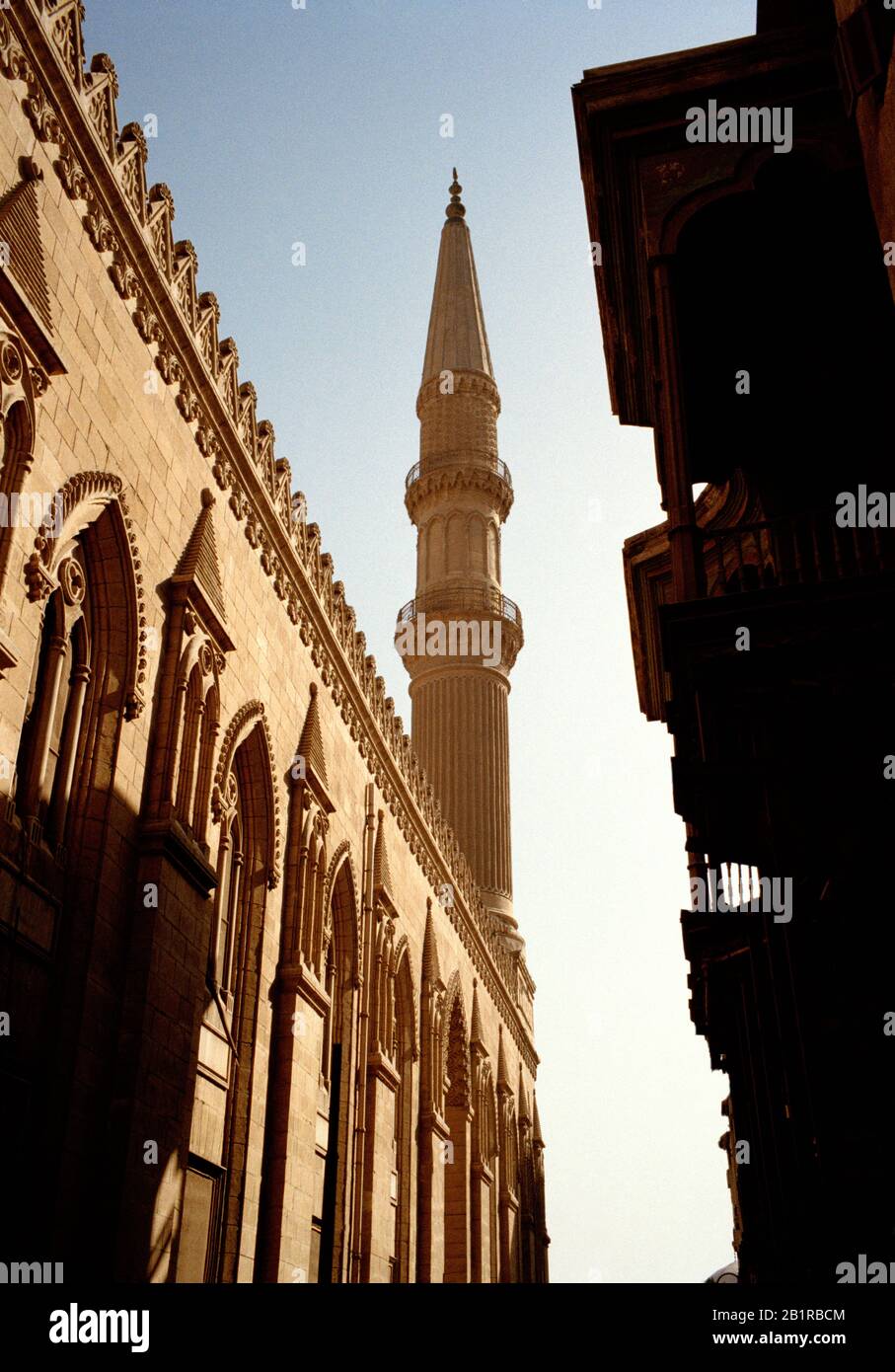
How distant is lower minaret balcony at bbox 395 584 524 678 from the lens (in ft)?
129

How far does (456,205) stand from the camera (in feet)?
173

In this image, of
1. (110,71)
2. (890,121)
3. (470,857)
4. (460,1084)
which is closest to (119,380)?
(110,71)

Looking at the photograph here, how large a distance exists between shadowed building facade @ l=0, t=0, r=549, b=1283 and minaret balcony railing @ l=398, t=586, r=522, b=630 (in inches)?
754

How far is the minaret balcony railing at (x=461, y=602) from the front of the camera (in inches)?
1542

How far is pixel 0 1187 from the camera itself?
892cm

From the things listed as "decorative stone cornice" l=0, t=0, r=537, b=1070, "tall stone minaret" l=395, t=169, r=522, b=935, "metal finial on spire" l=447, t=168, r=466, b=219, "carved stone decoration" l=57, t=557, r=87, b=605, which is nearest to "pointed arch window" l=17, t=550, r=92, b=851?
"carved stone decoration" l=57, t=557, r=87, b=605

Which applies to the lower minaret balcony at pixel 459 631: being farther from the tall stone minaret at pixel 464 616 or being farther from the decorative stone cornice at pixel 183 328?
the decorative stone cornice at pixel 183 328

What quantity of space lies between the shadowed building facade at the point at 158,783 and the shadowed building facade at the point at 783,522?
15.7ft

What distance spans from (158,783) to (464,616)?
91.3 feet

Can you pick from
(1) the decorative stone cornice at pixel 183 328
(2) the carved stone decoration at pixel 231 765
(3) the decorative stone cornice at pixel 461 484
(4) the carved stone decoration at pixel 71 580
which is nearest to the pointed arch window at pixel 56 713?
(4) the carved stone decoration at pixel 71 580

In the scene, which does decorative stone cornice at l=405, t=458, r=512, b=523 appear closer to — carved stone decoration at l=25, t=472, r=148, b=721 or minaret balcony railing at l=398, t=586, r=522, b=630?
minaret balcony railing at l=398, t=586, r=522, b=630

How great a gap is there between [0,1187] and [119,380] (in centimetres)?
727

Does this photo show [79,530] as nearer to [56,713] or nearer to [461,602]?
[56,713]
